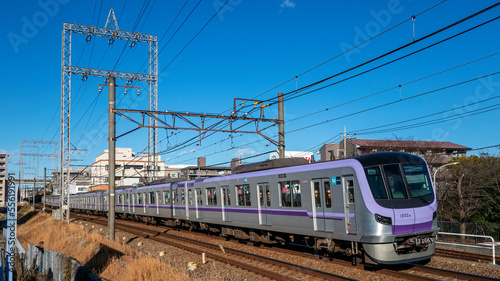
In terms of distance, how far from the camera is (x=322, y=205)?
37.6ft

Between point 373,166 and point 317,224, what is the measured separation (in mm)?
2538

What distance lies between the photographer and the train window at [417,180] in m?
10.3

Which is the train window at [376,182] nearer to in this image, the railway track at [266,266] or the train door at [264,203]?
the railway track at [266,266]

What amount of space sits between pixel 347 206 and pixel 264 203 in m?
4.27

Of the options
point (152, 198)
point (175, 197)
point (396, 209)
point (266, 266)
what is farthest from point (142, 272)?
point (152, 198)

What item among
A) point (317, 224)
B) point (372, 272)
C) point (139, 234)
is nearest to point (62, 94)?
point (139, 234)

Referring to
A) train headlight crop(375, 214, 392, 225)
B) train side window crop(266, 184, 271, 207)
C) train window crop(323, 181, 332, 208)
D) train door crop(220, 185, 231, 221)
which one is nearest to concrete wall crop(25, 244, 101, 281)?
train window crop(323, 181, 332, 208)

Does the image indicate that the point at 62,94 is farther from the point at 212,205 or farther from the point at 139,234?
the point at 212,205

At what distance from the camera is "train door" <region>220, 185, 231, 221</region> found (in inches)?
653

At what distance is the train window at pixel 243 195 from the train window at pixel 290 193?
2186 millimetres

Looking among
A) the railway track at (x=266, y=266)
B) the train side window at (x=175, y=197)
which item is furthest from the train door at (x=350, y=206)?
the train side window at (x=175, y=197)

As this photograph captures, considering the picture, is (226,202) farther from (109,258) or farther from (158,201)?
(158,201)

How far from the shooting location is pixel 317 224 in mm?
11656

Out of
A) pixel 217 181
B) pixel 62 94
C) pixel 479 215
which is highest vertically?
pixel 62 94
